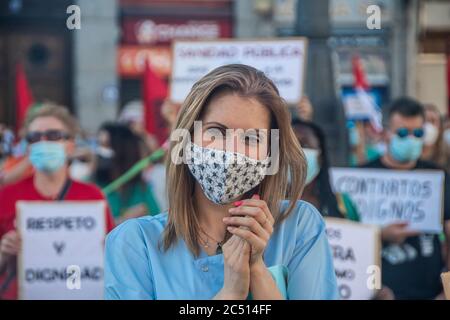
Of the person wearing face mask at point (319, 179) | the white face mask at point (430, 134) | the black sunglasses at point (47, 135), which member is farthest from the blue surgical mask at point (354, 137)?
the black sunglasses at point (47, 135)

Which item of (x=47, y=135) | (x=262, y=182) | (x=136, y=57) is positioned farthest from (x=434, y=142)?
(x=136, y=57)

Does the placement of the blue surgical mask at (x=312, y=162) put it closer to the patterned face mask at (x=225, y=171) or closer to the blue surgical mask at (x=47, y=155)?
the blue surgical mask at (x=47, y=155)

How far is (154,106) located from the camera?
8578 mm

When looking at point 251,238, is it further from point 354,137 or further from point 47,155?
point 354,137

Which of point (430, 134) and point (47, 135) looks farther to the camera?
point (430, 134)

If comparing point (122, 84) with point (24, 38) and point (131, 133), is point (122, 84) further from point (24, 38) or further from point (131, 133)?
point (131, 133)

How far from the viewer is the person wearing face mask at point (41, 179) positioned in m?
5.04

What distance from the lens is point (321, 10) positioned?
6336mm

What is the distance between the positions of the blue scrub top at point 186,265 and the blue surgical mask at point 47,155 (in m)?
2.78

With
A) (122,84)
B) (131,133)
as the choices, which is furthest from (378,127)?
(122,84)

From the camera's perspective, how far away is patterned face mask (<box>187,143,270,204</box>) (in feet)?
7.44

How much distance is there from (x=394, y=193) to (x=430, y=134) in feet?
8.30

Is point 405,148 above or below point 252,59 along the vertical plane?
below

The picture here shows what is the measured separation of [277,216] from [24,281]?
9.70 ft
